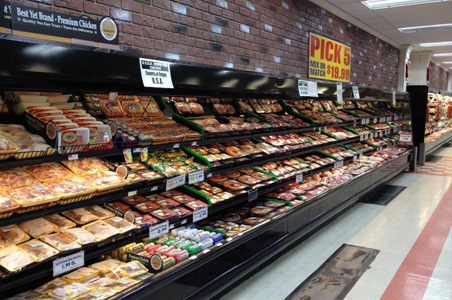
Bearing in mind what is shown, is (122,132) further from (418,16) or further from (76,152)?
(418,16)

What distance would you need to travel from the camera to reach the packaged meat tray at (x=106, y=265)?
7.88 ft

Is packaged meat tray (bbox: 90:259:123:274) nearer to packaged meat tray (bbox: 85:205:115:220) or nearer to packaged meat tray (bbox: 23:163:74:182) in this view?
packaged meat tray (bbox: 85:205:115:220)

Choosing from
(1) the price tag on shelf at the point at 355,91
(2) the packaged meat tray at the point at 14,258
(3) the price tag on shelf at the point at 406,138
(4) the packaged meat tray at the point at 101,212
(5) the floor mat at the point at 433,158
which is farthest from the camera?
(5) the floor mat at the point at 433,158

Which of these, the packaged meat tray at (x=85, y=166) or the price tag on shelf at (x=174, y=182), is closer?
the packaged meat tray at (x=85, y=166)

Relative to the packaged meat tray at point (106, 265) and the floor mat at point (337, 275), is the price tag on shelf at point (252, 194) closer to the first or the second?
the floor mat at point (337, 275)

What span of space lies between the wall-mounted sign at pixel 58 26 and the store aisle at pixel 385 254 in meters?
2.24

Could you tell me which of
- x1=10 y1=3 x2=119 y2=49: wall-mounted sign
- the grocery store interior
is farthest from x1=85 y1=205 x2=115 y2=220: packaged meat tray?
Answer: x1=10 y1=3 x2=119 y2=49: wall-mounted sign

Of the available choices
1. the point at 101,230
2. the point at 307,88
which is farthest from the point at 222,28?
the point at 101,230

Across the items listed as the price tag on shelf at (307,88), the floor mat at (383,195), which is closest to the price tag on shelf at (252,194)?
the price tag on shelf at (307,88)

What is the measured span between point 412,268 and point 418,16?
5.92 metres

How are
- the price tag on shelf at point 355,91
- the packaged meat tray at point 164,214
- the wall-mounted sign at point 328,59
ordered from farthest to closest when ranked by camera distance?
the wall-mounted sign at point 328,59
the price tag on shelf at point 355,91
the packaged meat tray at point 164,214

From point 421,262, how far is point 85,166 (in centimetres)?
331

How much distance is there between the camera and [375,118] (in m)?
7.43

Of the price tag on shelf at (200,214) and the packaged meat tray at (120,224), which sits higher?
the packaged meat tray at (120,224)
